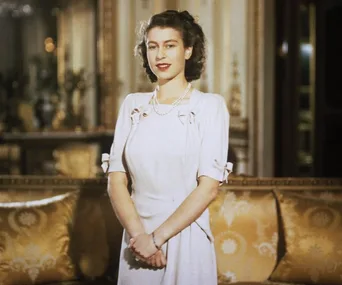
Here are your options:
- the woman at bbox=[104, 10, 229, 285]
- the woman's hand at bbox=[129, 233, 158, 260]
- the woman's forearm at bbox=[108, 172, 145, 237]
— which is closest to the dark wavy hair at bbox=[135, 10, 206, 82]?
the woman at bbox=[104, 10, 229, 285]

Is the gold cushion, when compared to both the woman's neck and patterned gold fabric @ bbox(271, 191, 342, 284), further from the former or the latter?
the woman's neck

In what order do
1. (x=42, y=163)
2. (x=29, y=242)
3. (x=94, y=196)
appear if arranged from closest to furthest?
(x=29, y=242) < (x=94, y=196) < (x=42, y=163)

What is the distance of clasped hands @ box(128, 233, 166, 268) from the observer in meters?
1.38

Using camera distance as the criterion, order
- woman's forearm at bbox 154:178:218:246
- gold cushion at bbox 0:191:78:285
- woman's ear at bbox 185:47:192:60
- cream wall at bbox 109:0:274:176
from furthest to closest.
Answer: cream wall at bbox 109:0:274:176
gold cushion at bbox 0:191:78:285
woman's ear at bbox 185:47:192:60
woman's forearm at bbox 154:178:218:246

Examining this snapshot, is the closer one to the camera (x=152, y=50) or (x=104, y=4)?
(x=152, y=50)

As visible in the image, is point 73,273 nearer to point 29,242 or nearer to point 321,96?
point 29,242

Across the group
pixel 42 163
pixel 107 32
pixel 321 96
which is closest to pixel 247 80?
pixel 321 96

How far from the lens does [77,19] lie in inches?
288

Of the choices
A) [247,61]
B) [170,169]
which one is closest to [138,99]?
[170,169]

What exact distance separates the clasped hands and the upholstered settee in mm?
897

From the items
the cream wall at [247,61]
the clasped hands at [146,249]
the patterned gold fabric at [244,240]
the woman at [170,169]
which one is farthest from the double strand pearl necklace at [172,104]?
the cream wall at [247,61]

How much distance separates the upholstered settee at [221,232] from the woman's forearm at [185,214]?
3.04ft

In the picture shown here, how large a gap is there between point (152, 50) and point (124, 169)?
0.29 m

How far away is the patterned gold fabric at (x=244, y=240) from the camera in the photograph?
2291 mm
